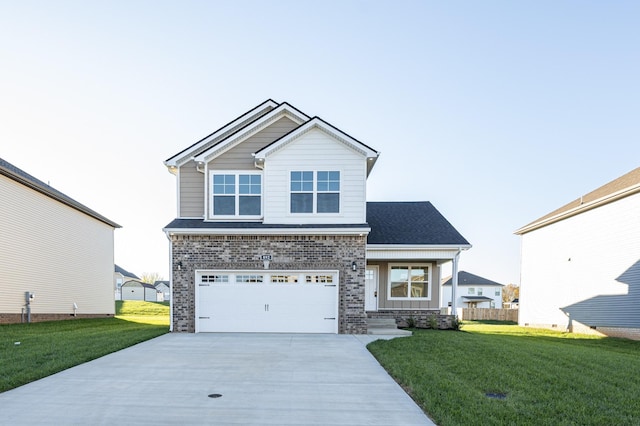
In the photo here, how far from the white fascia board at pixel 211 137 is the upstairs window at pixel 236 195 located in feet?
4.79


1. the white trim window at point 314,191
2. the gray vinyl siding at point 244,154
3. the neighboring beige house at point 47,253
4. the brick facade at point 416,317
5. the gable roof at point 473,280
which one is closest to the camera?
the white trim window at point 314,191

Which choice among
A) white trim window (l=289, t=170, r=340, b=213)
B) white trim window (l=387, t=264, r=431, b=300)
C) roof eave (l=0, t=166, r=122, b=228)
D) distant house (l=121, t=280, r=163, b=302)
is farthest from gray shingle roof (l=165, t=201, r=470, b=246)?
distant house (l=121, t=280, r=163, b=302)

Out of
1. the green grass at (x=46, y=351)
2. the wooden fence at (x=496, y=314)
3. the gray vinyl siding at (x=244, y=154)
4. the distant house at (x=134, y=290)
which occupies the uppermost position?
the gray vinyl siding at (x=244, y=154)

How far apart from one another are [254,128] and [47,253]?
42.9ft

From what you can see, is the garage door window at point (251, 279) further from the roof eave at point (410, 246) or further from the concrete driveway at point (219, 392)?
the roof eave at point (410, 246)

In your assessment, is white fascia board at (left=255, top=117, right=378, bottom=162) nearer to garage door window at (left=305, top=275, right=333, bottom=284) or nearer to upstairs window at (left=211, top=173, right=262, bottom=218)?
upstairs window at (left=211, top=173, right=262, bottom=218)

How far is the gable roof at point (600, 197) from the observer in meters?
13.9

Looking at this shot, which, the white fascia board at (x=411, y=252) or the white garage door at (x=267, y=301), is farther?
→ the white fascia board at (x=411, y=252)

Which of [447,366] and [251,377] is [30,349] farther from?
[447,366]

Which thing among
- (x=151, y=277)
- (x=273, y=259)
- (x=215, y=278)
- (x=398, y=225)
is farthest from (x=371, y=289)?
(x=151, y=277)

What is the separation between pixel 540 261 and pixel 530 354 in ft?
43.7

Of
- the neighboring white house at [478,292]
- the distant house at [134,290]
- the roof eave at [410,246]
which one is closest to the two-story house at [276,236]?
the roof eave at [410,246]

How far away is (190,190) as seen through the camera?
12.8 meters

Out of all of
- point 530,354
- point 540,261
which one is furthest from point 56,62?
point 540,261
